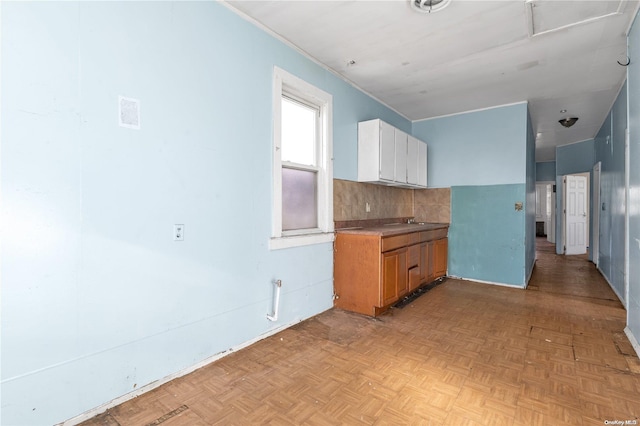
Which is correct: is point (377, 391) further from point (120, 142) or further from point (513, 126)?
point (513, 126)

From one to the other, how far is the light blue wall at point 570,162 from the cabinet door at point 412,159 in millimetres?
4963

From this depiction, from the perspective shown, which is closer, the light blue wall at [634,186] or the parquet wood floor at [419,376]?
the parquet wood floor at [419,376]

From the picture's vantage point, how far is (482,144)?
5008mm

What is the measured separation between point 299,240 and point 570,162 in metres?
8.02

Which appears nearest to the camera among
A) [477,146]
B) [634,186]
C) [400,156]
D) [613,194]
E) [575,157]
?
[634,186]

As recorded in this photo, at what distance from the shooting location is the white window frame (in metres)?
2.92

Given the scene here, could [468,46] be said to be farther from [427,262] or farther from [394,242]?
[427,262]

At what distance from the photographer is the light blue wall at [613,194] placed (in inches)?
155

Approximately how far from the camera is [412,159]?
489cm

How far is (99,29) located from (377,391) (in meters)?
2.85

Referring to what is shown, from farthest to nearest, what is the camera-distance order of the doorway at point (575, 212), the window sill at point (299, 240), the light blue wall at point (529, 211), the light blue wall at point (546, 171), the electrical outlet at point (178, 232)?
the light blue wall at point (546, 171) → the doorway at point (575, 212) → the light blue wall at point (529, 211) → the window sill at point (299, 240) → the electrical outlet at point (178, 232)

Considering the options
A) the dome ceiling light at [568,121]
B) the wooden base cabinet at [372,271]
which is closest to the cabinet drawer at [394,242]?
the wooden base cabinet at [372,271]

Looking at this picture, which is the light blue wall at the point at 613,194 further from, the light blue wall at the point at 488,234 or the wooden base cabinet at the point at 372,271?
the wooden base cabinet at the point at 372,271

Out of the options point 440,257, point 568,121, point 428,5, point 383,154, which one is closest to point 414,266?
point 440,257
